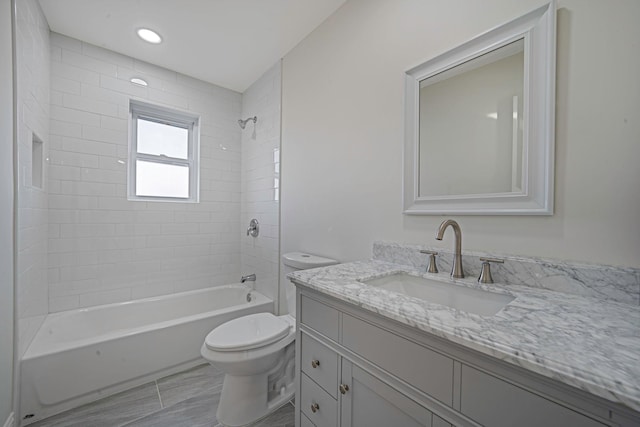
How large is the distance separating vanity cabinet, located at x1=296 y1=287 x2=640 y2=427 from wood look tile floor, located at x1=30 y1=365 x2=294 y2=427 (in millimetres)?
705

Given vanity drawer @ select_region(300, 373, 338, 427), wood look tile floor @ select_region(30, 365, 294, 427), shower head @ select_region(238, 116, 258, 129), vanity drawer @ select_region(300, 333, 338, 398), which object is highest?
shower head @ select_region(238, 116, 258, 129)

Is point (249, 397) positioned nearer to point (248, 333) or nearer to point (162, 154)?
point (248, 333)

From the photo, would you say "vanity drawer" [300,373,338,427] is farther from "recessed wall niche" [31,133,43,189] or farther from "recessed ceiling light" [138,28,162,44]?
"recessed ceiling light" [138,28,162,44]

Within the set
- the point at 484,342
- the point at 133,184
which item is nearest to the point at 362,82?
the point at 484,342

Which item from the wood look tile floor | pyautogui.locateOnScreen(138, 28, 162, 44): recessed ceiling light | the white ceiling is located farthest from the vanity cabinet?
pyautogui.locateOnScreen(138, 28, 162, 44): recessed ceiling light

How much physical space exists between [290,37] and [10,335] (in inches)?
99.6

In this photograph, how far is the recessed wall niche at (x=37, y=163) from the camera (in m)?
1.78

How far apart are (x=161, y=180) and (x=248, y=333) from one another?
1889 millimetres

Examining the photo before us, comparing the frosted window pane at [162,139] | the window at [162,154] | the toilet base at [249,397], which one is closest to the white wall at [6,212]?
the toilet base at [249,397]

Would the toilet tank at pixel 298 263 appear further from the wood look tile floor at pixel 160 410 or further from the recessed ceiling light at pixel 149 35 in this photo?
the recessed ceiling light at pixel 149 35

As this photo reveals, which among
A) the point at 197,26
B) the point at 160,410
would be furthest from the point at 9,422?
the point at 197,26

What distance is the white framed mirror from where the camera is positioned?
95 centimetres

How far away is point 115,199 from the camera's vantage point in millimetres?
2271

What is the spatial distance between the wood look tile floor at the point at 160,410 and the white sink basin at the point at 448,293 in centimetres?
105
